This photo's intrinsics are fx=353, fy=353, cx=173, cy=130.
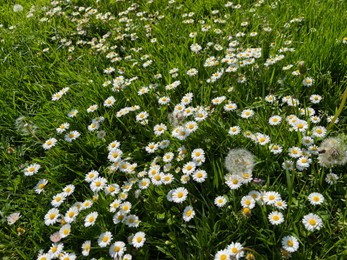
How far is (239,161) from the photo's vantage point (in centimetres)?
173

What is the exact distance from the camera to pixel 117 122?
2387mm

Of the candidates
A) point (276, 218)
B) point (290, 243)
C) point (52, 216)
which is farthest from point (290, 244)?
point (52, 216)

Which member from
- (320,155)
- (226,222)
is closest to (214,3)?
(320,155)

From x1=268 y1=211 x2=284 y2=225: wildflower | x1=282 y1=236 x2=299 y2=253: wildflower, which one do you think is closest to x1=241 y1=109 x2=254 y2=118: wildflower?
x1=268 y1=211 x2=284 y2=225: wildflower

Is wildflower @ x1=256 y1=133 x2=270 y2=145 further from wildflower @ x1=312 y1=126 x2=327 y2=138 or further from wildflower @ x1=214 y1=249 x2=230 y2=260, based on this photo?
wildflower @ x1=214 y1=249 x2=230 y2=260

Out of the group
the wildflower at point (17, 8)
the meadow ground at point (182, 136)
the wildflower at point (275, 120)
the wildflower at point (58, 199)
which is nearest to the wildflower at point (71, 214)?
the meadow ground at point (182, 136)

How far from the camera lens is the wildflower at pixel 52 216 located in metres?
A: 1.78

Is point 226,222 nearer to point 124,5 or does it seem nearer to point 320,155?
point 320,155

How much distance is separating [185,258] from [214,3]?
8.30 ft

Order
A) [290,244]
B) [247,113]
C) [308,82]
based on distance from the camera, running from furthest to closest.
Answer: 1. [308,82]
2. [247,113]
3. [290,244]

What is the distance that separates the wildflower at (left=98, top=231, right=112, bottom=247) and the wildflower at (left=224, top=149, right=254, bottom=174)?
2.15 feet

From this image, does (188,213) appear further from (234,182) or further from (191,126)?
(191,126)

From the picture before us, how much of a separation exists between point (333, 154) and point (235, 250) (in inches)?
25.8

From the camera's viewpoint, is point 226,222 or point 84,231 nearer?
point 226,222
